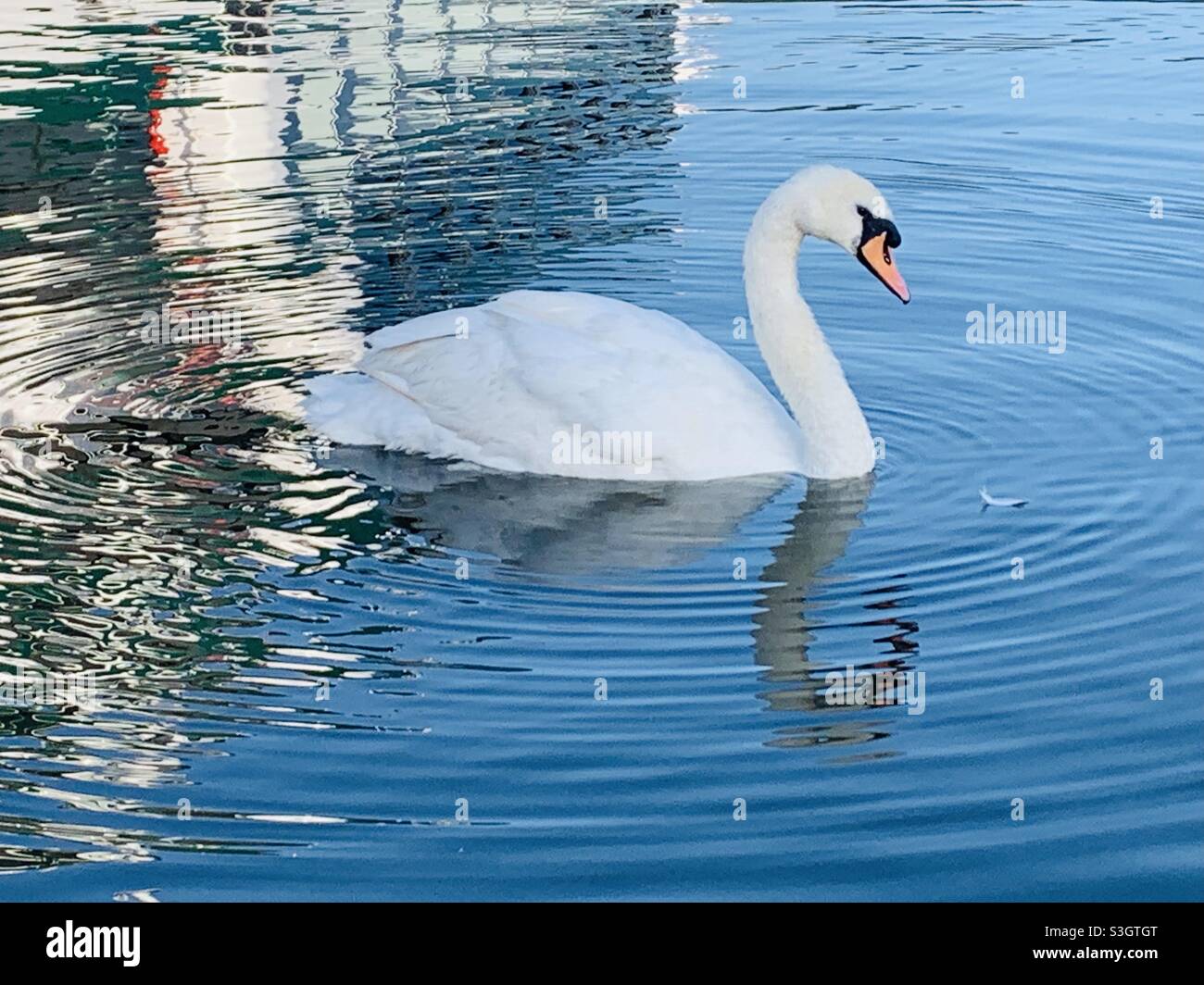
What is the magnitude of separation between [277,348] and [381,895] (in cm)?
641

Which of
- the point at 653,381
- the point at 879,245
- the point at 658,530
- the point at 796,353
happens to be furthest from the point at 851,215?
the point at 658,530

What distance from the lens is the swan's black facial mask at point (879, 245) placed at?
997 centimetres

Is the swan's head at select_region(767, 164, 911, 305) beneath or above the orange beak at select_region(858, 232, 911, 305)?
above

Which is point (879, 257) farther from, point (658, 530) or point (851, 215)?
point (658, 530)

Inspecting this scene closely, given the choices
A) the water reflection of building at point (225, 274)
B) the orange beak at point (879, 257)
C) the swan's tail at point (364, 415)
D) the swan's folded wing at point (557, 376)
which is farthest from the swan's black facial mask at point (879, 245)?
the water reflection of building at point (225, 274)

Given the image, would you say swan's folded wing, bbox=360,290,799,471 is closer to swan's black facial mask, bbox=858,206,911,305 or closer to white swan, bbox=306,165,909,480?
white swan, bbox=306,165,909,480

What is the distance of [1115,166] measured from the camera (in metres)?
16.3

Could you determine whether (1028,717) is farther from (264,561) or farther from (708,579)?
(264,561)

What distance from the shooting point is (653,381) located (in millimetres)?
9859

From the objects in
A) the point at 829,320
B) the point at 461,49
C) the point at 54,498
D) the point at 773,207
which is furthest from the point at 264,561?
the point at 461,49

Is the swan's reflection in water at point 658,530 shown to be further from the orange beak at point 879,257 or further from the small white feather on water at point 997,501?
the orange beak at point 879,257

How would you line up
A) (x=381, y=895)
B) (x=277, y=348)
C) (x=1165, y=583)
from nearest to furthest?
1. (x=381, y=895)
2. (x=1165, y=583)
3. (x=277, y=348)

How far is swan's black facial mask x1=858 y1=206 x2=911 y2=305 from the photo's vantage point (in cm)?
997

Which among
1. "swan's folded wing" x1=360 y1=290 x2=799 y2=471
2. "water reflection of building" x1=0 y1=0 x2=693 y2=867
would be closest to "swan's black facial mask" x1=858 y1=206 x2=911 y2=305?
"swan's folded wing" x1=360 y1=290 x2=799 y2=471
